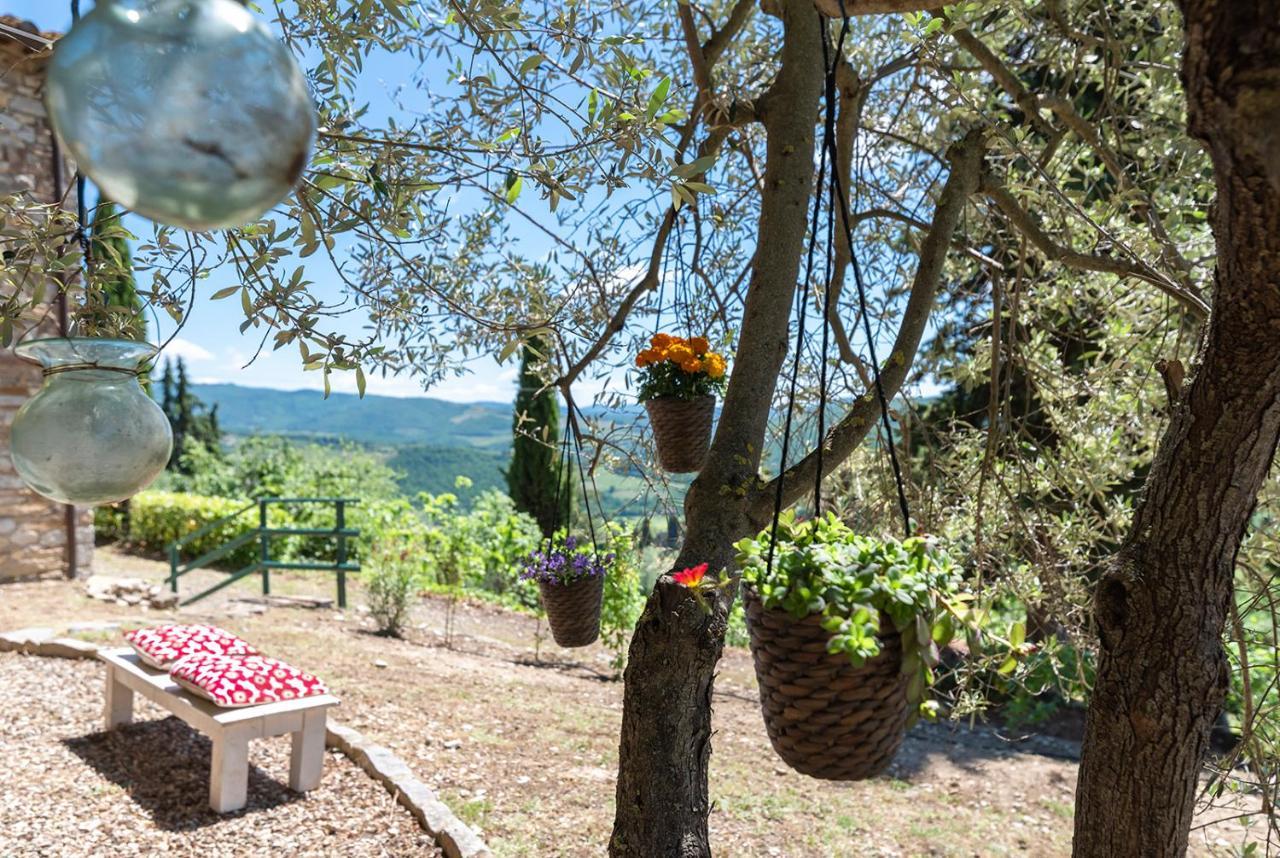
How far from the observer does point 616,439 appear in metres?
4.32

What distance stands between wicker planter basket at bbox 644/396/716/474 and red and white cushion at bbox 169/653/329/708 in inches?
79.3

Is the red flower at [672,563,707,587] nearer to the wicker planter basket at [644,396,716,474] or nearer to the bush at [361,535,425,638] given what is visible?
the wicker planter basket at [644,396,716,474]

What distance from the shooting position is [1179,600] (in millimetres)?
1838

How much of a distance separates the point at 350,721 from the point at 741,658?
15.9 ft

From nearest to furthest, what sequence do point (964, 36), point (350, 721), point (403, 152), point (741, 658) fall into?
point (403, 152)
point (964, 36)
point (350, 721)
point (741, 658)

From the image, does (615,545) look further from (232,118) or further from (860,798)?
(232,118)

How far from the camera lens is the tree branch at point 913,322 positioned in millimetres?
2459

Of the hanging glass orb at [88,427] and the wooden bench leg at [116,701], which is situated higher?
the hanging glass orb at [88,427]

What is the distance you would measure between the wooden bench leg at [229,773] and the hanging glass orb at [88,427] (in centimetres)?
225

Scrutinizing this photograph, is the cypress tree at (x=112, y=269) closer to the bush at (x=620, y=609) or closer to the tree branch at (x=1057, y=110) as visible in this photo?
the tree branch at (x=1057, y=110)

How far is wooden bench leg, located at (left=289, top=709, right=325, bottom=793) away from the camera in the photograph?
3.90 m

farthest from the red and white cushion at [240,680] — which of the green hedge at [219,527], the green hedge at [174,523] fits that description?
the green hedge at [174,523]

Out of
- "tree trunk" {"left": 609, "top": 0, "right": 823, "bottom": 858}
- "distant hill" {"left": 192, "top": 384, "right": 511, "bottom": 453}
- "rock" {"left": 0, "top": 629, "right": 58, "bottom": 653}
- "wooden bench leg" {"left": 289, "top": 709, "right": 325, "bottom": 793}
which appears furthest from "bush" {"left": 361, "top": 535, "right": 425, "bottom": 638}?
"distant hill" {"left": 192, "top": 384, "right": 511, "bottom": 453}

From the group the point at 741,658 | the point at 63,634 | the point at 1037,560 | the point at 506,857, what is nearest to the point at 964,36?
the point at 1037,560
